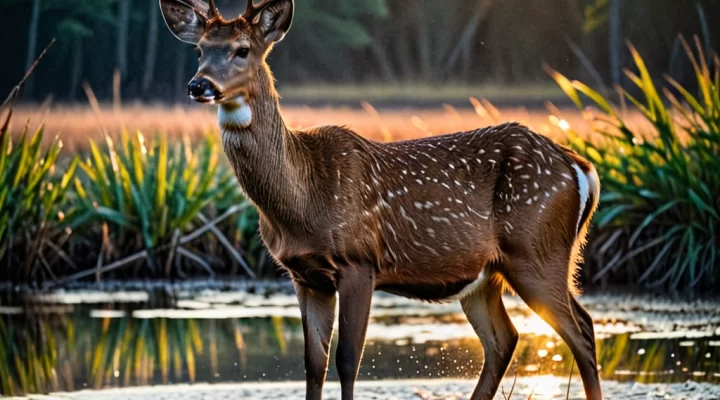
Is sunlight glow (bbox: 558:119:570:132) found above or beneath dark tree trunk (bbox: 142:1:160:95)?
above

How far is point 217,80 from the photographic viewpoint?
27.7 ft

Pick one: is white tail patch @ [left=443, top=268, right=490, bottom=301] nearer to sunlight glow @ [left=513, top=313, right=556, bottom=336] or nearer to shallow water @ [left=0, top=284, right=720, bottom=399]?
shallow water @ [left=0, top=284, right=720, bottom=399]

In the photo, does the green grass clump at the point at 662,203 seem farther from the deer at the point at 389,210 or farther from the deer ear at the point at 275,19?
the deer ear at the point at 275,19

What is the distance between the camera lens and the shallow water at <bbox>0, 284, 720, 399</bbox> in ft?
33.4

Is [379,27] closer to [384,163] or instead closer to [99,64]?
[99,64]

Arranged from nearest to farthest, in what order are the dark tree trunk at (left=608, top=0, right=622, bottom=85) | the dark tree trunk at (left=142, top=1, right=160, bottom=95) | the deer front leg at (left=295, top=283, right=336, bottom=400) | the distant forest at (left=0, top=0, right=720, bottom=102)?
1. the deer front leg at (left=295, top=283, right=336, bottom=400)
2. the dark tree trunk at (left=608, top=0, right=622, bottom=85)
3. the distant forest at (left=0, top=0, right=720, bottom=102)
4. the dark tree trunk at (left=142, top=1, right=160, bottom=95)

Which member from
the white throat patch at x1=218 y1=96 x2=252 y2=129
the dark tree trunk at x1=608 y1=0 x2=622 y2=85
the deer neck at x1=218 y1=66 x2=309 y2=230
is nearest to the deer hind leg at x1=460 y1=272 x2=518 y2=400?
the deer neck at x1=218 y1=66 x2=309 y2=230

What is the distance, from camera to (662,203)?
1451 centimetres

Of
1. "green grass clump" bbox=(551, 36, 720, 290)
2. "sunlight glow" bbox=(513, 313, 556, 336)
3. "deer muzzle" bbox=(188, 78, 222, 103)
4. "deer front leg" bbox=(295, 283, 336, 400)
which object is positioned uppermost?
"deer muzzle" bbox=(188, 78, 222, 103)

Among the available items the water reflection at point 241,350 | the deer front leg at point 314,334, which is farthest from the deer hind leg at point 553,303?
the deer front leg at point 314,334

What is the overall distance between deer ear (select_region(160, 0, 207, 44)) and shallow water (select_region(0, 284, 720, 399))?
217 cm

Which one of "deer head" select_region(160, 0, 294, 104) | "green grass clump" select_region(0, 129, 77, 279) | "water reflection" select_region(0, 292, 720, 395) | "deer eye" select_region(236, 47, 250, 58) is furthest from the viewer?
"green grass clump" select_region(0, 129, 77, 279)

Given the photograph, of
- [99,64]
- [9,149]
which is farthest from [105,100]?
[9,149]

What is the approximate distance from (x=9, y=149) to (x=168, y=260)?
5.72 feet
